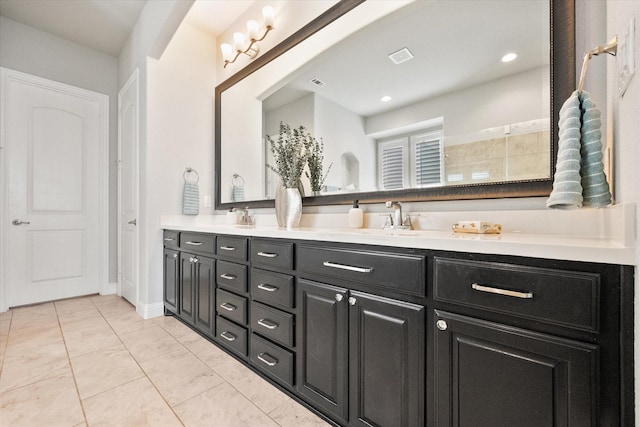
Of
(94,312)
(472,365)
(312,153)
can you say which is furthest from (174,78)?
(472,365)

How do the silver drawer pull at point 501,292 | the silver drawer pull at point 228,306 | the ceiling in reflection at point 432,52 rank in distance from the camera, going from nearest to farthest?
the silver drawer pull at point 501,292
the ceiling in reflection at point 432,52
the silver drawer pull at point 228,306

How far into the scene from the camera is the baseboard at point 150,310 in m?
2.71

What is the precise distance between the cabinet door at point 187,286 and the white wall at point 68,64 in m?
1.78

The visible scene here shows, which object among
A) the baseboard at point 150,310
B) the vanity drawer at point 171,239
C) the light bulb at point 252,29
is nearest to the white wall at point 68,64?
the baseboard at point 150,310

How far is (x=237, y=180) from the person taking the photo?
2904 mm

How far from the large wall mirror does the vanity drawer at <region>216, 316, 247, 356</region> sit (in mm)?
979

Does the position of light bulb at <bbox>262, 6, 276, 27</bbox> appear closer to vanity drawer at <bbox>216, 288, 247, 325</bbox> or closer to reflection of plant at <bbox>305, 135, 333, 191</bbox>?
reflection of plant at <bbox>305, 135, 333, 191</bbox>

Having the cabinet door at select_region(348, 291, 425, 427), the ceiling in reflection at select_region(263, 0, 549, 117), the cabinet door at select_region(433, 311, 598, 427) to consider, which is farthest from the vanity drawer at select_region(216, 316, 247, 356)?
the ceiling in reflection at select_region(263, 0, 549, 117)

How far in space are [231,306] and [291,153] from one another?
3.91ft

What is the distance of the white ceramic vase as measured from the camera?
203cm

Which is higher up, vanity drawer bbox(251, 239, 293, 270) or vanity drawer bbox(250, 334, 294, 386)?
vanity drawer bbox(251, 239, 293, 270)

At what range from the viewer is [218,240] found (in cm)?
203

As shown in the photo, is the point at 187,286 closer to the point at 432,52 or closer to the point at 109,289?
the point at 109,289

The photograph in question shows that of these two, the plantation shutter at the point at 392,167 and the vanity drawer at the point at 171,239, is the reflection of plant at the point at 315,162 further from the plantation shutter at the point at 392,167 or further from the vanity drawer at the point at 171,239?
the vanity drawer at the point at 171,239
